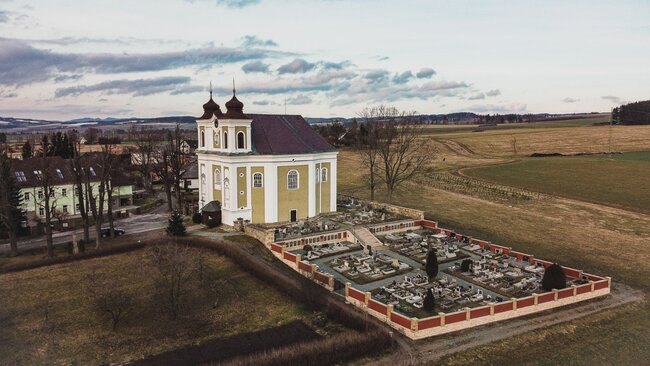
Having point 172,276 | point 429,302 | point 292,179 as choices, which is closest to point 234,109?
point 292,179

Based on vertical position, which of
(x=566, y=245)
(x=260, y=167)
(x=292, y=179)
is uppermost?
(x=260, y=167)

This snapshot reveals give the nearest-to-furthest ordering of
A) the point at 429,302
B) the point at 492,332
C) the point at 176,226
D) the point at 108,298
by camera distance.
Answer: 1. the point at 492,332
2. the point at 429,302
3. the point at 108,298
4. the point at 176,226

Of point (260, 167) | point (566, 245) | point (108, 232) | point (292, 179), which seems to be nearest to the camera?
point (566, 245)

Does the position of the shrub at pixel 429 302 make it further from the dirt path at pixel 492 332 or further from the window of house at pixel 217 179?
the window of house at pixel 217 179

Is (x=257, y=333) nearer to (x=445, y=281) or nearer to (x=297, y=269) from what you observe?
(x=297, y=269)

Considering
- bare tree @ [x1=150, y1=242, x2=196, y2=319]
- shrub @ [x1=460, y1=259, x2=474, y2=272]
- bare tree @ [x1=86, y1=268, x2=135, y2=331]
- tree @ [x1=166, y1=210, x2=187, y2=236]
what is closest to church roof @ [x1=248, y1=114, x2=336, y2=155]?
tree @ [x1=166, y1=210, x2=187, y2=236]

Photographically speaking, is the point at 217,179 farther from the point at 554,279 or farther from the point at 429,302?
the point at 554,279

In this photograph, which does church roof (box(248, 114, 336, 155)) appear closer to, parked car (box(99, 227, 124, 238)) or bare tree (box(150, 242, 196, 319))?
parked car (box(99, 227, 124, 238))
